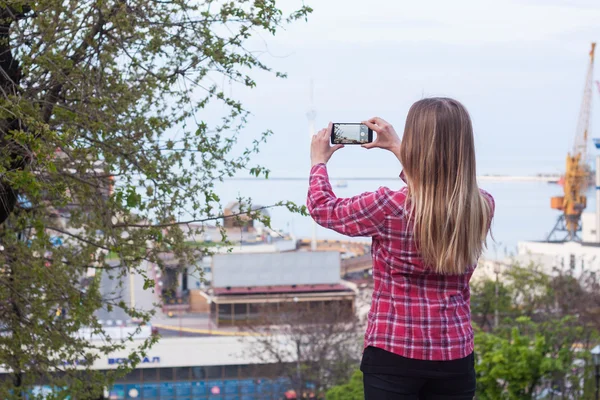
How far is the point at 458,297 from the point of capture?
241 cm

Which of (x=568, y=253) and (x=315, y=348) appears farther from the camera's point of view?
(x=568, y=253)

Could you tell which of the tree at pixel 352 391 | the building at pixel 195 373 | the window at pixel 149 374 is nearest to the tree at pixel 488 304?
the building at pixel 195 373

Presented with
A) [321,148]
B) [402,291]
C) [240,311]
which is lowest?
[240,311]

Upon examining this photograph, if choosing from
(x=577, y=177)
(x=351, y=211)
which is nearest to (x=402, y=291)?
(x=351, y=211)

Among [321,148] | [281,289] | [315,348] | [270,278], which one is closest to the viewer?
[321,148]

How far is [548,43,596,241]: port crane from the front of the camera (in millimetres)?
78750

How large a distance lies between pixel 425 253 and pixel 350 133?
52cm

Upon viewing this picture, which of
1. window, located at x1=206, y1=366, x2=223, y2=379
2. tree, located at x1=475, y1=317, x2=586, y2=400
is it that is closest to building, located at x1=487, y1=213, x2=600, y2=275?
window, located at x1=206, y1=366, x2=223, y2=379

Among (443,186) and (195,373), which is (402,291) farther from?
(195,373)

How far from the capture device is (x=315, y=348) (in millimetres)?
25594

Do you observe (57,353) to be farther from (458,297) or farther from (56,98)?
(458,297)

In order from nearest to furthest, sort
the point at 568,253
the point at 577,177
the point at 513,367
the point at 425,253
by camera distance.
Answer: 1. the point at 425,253
2. the point at 513,367
3. the point at 568,253
4. the point at 577,177

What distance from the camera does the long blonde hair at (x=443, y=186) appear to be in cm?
230

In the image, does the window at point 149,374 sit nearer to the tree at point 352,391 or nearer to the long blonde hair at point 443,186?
the tree at point 352,391
